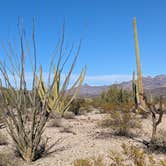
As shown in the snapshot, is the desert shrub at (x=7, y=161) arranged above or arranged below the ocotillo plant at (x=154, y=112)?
below

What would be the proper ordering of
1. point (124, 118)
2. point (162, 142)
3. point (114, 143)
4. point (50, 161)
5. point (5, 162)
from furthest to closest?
point (124, 118)
point (114, 143)
point (162, 142)
point (50, 161)
point (5, 162)

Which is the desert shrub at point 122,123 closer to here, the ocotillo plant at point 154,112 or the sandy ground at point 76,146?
the sandy ground at point 76,146

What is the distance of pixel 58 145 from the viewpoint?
892 centimetres

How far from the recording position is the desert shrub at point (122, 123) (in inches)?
415

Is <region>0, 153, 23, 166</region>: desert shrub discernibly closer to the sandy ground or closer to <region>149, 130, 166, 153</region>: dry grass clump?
the sandy ground

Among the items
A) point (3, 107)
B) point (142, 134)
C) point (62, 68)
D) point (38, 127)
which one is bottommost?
point (142, 134)

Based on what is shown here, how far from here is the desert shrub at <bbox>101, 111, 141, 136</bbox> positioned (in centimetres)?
1054

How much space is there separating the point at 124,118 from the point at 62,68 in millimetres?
4435

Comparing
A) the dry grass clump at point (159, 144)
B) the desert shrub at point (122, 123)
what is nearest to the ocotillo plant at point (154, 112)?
the dry grass clump at point (159, 144)

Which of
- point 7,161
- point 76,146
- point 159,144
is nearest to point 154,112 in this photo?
point 159,144

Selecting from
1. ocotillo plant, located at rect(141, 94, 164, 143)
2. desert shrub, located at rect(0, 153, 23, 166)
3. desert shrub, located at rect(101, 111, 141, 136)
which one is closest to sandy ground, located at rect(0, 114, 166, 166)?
desert shrub, located at rect(101, 111, 141, 136)

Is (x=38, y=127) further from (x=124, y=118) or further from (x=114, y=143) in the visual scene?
(x=124, y=118)

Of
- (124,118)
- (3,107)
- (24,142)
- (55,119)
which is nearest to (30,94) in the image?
(3,107)

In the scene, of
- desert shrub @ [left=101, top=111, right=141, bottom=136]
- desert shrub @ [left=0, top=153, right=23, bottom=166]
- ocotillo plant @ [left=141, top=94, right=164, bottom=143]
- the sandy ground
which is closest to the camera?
desert shrub @ [left=0, top=153, right=23, bottom=166]
